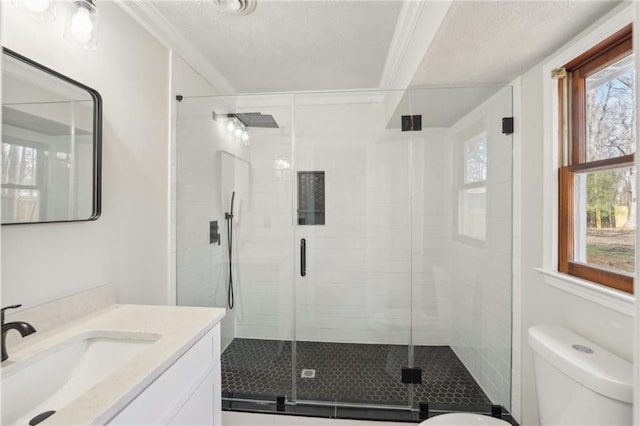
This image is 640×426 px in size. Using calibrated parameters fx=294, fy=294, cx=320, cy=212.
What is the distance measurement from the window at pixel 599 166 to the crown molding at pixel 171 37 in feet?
7.33

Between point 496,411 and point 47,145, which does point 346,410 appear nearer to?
point 496,411

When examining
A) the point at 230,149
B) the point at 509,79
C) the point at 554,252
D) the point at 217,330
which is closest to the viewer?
the point at 217,330

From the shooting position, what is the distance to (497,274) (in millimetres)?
1996

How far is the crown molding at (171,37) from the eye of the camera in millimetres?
1615

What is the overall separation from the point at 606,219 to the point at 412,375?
1.49 m

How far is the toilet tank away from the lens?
3.15 feet

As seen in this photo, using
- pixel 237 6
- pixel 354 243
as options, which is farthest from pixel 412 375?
pixel 237 6

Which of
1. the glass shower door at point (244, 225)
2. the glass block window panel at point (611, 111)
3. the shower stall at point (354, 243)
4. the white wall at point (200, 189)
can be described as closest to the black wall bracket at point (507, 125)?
the shower stall at point (354, 243)

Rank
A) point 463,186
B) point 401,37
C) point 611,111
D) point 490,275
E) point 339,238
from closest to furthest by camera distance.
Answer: point 611,111, point 401,37, point 490,275, point 463,186, point 339,238

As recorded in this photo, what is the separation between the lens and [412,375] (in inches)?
81.6

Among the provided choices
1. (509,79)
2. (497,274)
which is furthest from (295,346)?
(509,79)

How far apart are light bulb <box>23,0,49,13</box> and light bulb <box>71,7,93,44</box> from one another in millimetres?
106

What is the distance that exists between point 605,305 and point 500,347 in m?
0.92

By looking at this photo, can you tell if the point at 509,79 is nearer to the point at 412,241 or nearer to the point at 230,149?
the point at 412,241
